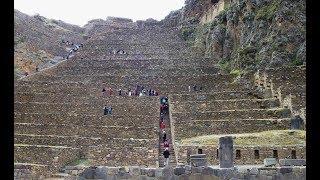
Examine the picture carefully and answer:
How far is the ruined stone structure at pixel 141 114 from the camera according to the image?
26.8m

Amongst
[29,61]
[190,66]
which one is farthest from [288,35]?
[29,61]

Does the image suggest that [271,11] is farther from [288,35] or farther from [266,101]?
[266,101]

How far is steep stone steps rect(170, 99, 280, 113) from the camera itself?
32062mm

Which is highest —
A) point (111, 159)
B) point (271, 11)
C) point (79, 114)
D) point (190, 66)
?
point (271, 11)

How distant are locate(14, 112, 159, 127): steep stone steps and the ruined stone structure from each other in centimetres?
6

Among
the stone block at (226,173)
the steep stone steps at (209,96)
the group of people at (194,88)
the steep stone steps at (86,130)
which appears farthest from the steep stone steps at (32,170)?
the group of people at (194,88)

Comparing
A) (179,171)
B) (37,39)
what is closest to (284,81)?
(179,171)

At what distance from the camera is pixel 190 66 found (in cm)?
4756

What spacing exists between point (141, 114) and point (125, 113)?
116 centimetres

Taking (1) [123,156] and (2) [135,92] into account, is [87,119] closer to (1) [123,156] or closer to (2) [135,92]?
(1) [123,156]

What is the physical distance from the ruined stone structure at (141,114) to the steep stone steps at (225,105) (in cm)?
6
